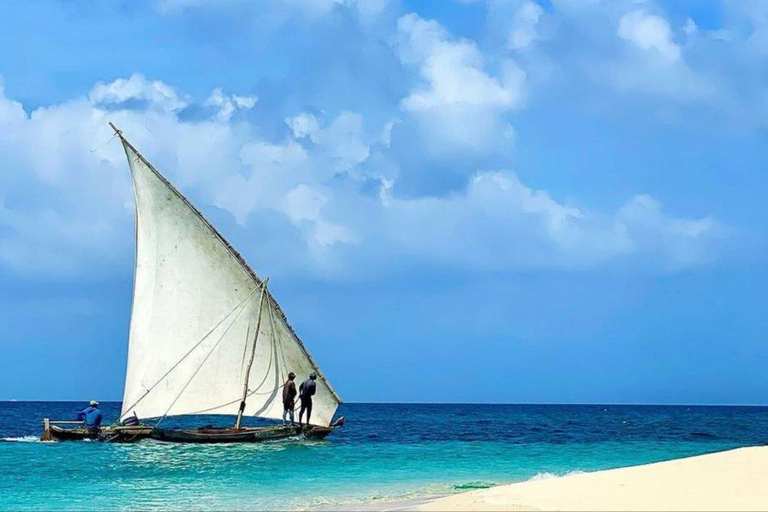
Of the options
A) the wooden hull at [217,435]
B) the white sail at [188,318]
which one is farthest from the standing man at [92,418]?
the wooden hull at [217,435]

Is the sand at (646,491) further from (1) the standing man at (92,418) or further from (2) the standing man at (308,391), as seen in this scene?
(1) the standing man at (92,418)

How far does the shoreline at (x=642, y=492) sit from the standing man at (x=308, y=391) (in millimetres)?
15918

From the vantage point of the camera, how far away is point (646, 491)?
14.0 m

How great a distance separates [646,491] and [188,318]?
21263mm

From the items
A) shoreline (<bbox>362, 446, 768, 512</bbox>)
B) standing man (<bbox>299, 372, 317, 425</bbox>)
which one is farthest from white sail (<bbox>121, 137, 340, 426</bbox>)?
shoreline (<bbox>362, 446, 768, 512</bbox>)

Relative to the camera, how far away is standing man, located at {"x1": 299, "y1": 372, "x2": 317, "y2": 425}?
32.9 meters

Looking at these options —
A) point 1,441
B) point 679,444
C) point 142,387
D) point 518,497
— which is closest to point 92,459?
point 142,387

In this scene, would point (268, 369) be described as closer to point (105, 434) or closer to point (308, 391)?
point (308, 391)

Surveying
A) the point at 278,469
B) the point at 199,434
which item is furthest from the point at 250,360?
the point at 278,469

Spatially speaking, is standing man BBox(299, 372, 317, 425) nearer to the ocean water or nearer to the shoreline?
the ocean water

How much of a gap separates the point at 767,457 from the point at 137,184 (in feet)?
70.4

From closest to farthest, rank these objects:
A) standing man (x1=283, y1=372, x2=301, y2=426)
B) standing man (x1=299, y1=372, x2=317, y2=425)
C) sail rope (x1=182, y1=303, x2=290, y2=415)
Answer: standing man (x1=283, y1=372, x2=301, y2=426) → standing man (x1=299, y1=372, x2=317, y2=425) → sail rope (x1=182, y1=303, x2=290, y2=415)

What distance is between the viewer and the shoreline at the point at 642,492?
12961mm

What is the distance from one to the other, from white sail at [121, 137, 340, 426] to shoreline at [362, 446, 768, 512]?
16638 millimetres
